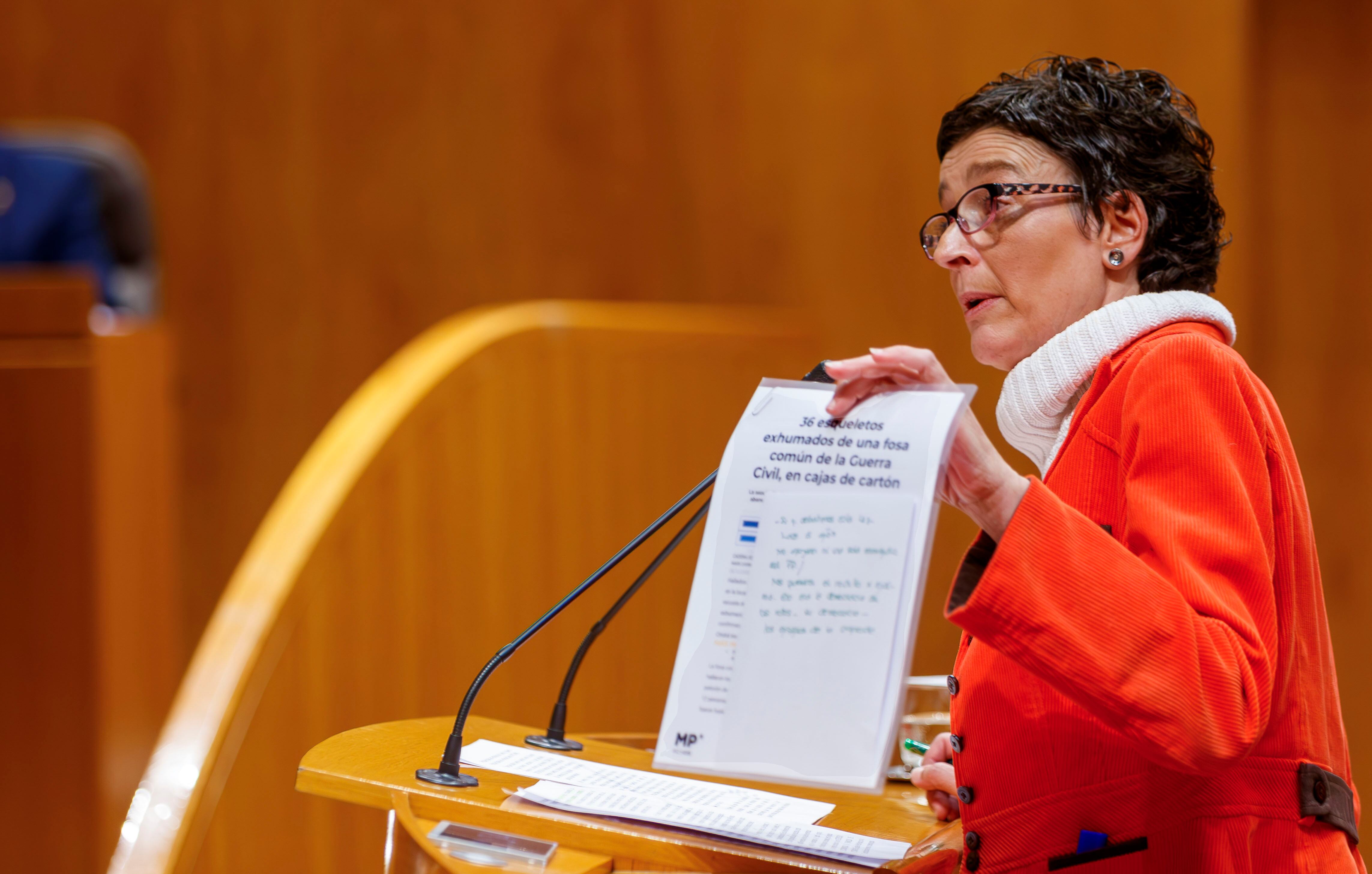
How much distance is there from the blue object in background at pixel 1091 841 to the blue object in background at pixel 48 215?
3033 mm

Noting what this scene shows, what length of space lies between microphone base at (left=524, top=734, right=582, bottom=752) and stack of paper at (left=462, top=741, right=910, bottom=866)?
0.11 feet

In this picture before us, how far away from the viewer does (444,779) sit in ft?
3.78

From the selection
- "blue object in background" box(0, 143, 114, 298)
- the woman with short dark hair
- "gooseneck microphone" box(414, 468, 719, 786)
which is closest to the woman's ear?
the woman with short dark hair

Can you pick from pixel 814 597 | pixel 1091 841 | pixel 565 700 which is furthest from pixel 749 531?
pixel 565 700

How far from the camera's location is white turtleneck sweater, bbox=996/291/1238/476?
3.68 ft

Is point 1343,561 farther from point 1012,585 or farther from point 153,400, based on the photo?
point 153,400

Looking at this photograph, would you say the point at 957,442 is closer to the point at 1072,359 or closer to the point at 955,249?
the point at 1072,359

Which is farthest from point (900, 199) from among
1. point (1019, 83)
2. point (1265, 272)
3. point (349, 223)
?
point (1019, 83)

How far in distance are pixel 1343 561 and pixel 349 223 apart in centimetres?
242

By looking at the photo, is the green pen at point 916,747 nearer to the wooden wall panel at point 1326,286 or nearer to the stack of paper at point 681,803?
the stack of paper at point 681,803

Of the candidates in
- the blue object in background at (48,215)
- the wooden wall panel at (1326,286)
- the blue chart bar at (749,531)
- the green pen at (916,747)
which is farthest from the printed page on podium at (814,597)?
the blue object in background at (48,215)

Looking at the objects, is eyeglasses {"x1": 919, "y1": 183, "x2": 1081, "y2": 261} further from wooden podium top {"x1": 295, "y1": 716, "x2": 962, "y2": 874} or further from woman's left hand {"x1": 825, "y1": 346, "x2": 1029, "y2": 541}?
wooden podium top {"x1": 295, "y1": 716, "x2": 962, "y2": 874}

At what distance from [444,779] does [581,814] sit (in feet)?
0.43

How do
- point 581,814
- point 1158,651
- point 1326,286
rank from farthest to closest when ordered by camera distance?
point 1326,286 < point 581,814 < point 1158,651
